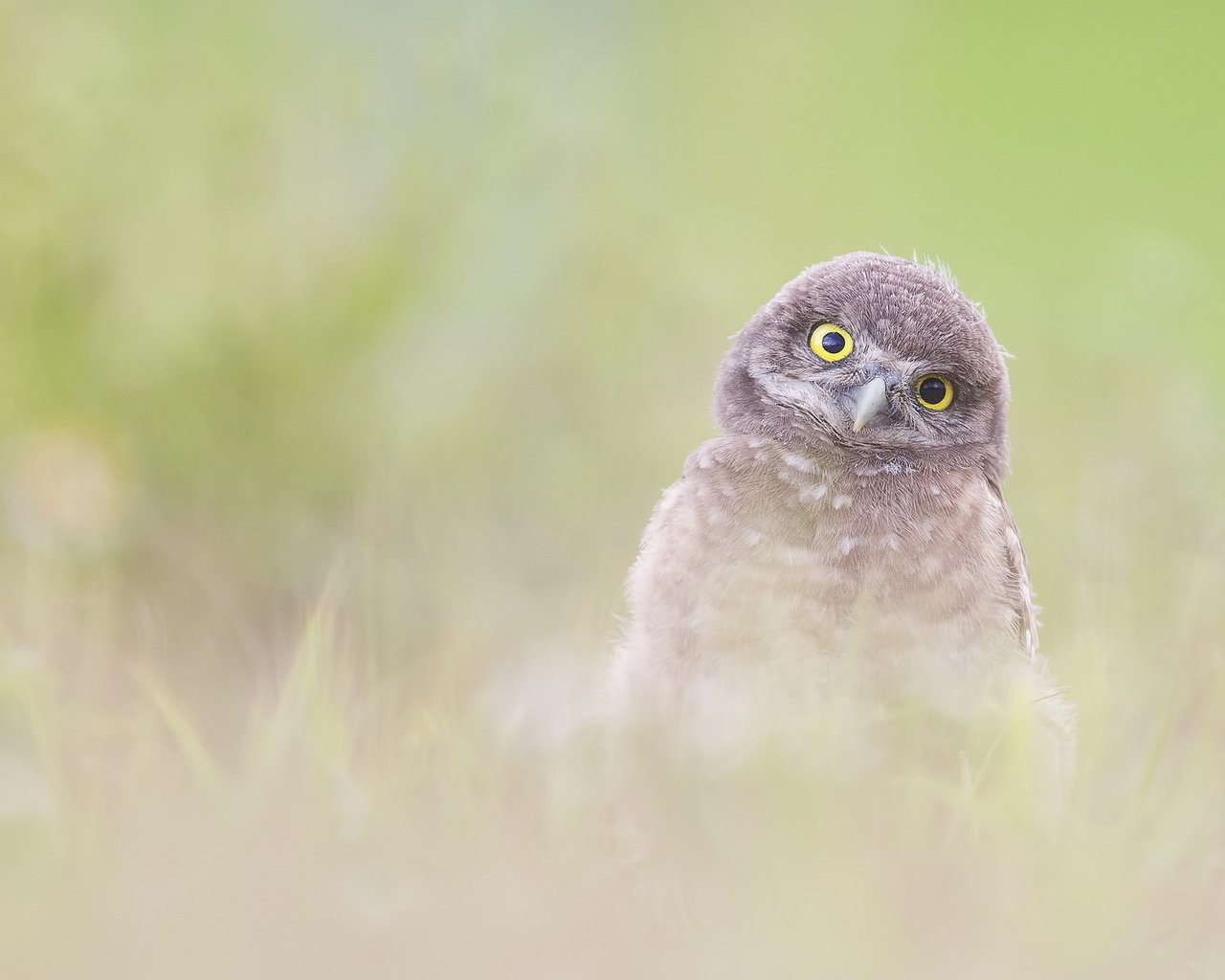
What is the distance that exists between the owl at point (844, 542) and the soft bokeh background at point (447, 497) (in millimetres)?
218

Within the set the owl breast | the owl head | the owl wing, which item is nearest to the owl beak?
the owl head

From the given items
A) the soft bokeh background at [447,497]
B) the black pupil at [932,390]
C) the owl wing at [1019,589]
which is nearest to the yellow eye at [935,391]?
the black pupil at [932,390]

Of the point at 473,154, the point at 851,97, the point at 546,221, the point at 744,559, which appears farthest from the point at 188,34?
the point at 851,97

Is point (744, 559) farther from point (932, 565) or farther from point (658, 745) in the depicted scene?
point (658, 745)

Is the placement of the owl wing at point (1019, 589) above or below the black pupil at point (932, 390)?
below

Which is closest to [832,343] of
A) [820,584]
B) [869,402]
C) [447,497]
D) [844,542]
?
[869,402]

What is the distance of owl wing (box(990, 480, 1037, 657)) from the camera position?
3.54 m

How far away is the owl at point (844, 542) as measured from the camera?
3.06m

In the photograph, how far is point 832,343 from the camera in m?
3.74

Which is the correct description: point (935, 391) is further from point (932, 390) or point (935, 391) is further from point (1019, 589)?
point (1019, 589)

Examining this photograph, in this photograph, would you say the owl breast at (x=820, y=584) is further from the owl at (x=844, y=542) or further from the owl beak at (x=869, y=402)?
the owl beak at (x=869, y=402)

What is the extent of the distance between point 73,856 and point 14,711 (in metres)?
0.56

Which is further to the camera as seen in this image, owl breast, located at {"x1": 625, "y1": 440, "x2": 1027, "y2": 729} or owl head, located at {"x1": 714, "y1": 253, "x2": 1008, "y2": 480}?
owl head, located at {"x1": 714, "y1": 253, "x2": 1008, "y2": 480}

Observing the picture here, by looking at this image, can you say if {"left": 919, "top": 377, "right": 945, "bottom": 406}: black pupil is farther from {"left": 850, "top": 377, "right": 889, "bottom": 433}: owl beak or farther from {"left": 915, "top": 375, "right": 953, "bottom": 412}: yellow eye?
{"left": 850, "top": 377, "right": 889, "bottom": 433}: owl beak
